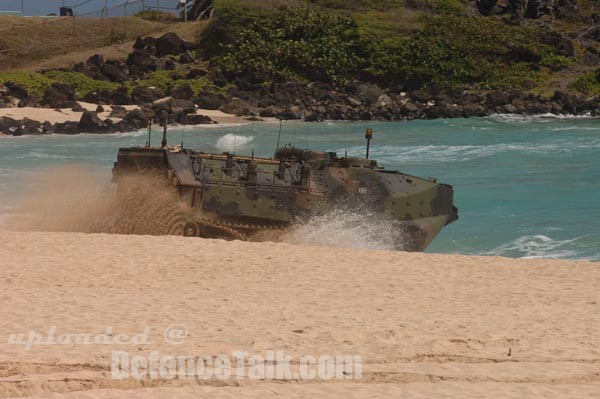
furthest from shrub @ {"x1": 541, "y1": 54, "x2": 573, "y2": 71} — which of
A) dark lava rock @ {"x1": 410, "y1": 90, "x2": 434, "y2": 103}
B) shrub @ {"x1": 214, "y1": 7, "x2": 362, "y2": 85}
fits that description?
shrub @ {"x1": 214, "y1": 7, "x2": 362, "y2": 85}

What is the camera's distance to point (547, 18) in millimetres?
81438

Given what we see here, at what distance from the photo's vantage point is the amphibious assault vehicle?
2227 cm

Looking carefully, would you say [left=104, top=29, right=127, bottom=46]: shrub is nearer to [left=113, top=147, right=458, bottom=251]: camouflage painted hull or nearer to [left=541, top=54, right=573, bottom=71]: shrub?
[left=541, top=54, right=573, bottom=71]: shrub

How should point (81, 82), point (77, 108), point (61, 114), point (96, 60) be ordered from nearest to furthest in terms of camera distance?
point (61, 114), point (77, 108), point (81, 82), point (96, 60)

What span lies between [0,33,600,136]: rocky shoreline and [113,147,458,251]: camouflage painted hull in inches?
1279

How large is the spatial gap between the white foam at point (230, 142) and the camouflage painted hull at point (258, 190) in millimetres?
24357

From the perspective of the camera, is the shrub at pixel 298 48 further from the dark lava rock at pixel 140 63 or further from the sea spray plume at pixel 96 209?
the sea spray plume at pixel 96 209

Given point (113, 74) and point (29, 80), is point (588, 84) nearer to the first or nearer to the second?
point (113, 74)

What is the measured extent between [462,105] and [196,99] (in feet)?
49.1

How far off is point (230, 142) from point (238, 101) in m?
14.2

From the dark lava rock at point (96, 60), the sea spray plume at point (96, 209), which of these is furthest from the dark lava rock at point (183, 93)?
the sea spray plume at point (96, 209)

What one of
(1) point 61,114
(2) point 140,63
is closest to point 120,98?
(1) point 61,114

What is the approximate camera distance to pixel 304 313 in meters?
14.7

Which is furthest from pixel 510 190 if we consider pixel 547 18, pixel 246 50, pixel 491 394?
pixel 547 18
